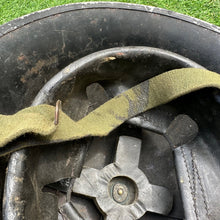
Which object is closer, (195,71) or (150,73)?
(195,71)

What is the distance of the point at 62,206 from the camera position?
30.5 inches

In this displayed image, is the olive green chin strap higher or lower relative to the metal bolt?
higher

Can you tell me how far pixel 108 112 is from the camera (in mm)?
751

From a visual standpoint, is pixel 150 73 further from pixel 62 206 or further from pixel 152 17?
pixel 62 206

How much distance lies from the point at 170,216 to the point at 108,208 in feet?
0.59

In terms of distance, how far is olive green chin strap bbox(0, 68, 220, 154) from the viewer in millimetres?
591

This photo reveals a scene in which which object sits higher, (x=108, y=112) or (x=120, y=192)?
(x=108, y=112)

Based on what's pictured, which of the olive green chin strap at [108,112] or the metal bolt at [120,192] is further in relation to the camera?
the metal bolt at [120,192]

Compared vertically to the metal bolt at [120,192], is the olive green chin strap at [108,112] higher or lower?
higher

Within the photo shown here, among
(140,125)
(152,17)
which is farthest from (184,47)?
(140,125)

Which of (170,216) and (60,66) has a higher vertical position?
(60,66)

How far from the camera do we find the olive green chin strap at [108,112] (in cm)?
59

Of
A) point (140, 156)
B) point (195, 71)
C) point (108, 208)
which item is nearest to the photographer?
point (195, 71)

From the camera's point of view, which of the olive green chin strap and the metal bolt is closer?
the olive green chin strap
